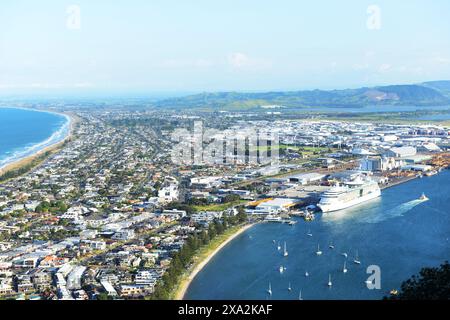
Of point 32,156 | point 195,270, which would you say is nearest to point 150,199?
point 195,270

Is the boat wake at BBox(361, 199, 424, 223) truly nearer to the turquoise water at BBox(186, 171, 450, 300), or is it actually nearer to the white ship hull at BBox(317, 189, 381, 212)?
the turquoise water at BBox(186, 171, 450, 300)

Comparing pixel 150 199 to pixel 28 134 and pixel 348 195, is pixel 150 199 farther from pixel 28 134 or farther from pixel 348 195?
pixel 28 134

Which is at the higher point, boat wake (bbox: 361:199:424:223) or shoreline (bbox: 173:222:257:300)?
boat wake (bbox: 361:199:424:223)

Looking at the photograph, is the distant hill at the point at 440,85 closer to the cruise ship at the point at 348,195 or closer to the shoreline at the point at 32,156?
the shoreline at the point at 32,156

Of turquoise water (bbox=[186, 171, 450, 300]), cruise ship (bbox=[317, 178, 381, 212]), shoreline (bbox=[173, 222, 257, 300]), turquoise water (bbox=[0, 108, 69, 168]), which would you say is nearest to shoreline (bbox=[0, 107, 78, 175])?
turquoise water (bbox=[0, 108, 69, 168])

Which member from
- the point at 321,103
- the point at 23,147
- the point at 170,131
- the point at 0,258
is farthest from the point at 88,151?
the point at 321,103

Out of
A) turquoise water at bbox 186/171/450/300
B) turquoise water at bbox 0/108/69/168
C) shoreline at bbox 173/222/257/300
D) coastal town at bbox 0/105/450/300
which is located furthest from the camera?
turquoise water at bbox 0/108/69/168
